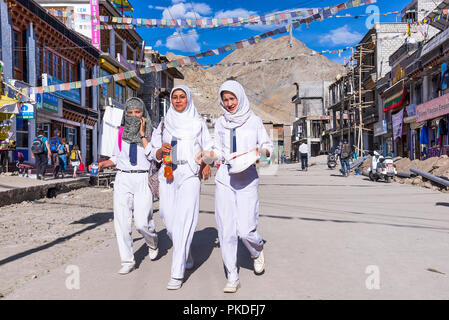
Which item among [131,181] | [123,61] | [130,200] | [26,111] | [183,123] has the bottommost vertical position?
[130,200]

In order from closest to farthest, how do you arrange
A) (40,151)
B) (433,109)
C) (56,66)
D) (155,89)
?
(40,151) < (56,66) < (433,109) < (155,89)

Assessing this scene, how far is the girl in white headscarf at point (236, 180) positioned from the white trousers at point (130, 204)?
2.78 feet

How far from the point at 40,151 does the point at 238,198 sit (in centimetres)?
1152

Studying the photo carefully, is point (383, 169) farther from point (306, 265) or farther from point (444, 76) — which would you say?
point (306, 265)

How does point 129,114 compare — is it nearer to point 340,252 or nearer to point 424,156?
point 340,252

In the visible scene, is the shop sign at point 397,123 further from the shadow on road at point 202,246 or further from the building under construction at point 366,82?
the shadow on road at point 202,246

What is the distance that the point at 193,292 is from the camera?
3512mm

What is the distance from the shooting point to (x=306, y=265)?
432cm

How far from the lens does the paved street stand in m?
3.46

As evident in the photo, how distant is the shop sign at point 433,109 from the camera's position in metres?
21.8

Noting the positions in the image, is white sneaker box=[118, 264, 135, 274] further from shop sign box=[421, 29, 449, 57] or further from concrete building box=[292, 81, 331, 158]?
concrete building box=[292, 81, 331, 158]

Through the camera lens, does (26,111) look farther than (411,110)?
No

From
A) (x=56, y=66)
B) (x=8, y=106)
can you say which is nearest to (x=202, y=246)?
(x=8, y=106)

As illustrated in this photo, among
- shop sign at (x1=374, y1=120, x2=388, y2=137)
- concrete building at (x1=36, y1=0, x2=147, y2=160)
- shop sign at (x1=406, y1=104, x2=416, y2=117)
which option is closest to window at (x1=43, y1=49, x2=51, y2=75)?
concrete building at (x1=36, y1=0, x2=147, y2=160)
